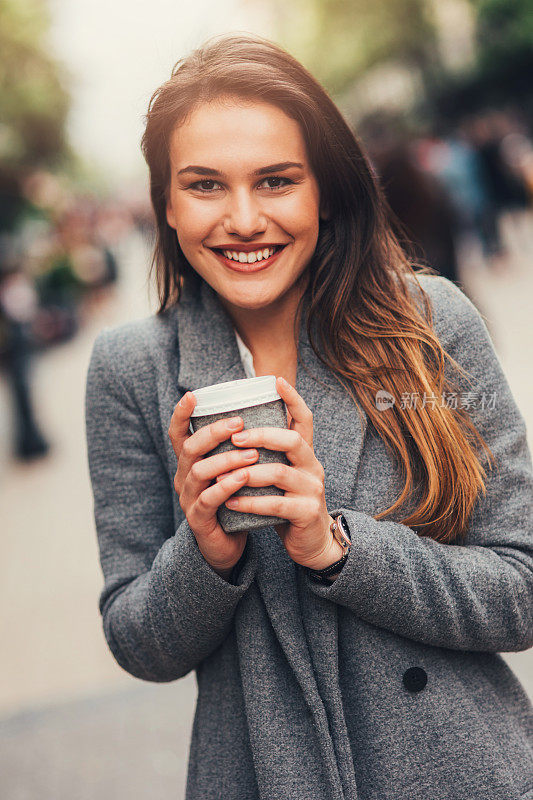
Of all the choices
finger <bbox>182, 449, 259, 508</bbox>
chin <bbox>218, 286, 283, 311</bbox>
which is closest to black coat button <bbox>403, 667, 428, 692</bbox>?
finger <bbox>182, 449, 259, 508</bbox>

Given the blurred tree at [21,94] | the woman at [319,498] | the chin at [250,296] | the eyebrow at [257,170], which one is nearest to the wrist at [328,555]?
the woman at [319,498]

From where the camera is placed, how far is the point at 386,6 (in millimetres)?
28562

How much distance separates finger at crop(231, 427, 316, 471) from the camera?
132 centimetres

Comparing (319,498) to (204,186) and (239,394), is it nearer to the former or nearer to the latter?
(239,394)

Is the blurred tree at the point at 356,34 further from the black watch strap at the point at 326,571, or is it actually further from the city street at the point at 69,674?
the black watch strap at the point at 326,571

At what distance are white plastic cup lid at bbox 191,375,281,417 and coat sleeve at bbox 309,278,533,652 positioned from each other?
0.34 m

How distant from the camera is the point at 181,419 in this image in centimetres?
140

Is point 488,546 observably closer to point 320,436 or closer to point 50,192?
point 320,436

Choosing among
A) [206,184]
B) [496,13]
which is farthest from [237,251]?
[496,13]

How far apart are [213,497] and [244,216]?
0.60 metres

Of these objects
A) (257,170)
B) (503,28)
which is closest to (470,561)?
(257,170)

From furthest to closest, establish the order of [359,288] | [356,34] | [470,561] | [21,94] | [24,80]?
[356,34] < [24,80] < [21,94] < [359,288] < [470,561]

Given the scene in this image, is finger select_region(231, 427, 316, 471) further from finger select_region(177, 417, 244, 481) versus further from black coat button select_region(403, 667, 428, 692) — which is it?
black coat button select_region(403, 667, 428, 692)

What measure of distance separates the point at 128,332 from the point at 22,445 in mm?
7000
